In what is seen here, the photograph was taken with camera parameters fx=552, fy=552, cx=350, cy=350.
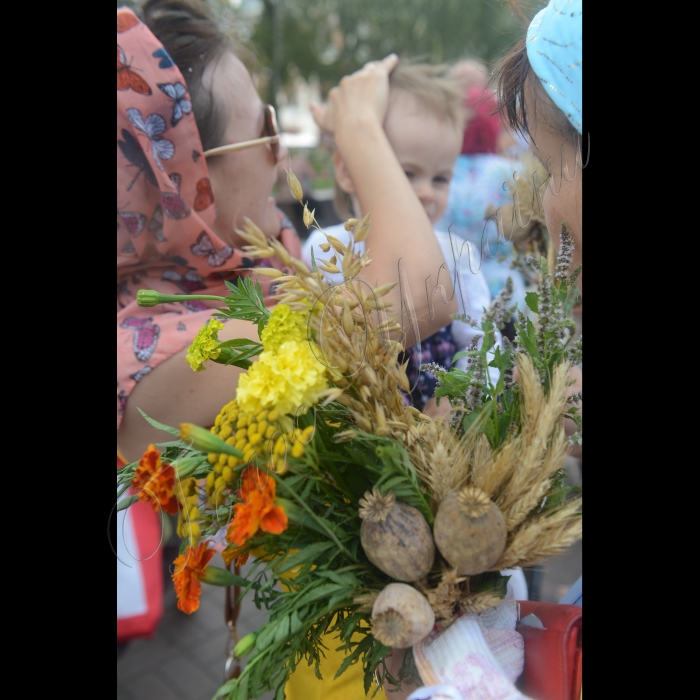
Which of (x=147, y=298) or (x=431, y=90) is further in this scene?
(x=431, y=90)

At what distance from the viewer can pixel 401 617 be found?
54 centimetres

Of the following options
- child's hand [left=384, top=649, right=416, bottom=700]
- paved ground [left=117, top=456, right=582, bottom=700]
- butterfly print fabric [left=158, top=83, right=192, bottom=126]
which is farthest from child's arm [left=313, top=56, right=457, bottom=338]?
paved ground [left=117, top=456, right=582, bottom=700]

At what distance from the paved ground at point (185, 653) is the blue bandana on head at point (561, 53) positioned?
190cm

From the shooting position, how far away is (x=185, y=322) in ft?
3.86

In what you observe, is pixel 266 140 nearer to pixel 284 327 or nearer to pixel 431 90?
pixel 431 90

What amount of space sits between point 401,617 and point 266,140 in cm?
110

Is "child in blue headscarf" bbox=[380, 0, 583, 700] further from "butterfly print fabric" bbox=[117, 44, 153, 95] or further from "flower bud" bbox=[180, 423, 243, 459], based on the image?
"butterfly print fabric" bbox=[117, 44, 153, 95]

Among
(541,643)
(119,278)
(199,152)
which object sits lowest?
(541,643)

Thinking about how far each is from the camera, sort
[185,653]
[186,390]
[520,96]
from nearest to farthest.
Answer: [520,96], [186,390], [185,653]

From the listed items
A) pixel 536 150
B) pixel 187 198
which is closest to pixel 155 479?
pixel 536 150

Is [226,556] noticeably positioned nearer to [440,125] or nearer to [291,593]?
[291,593]
